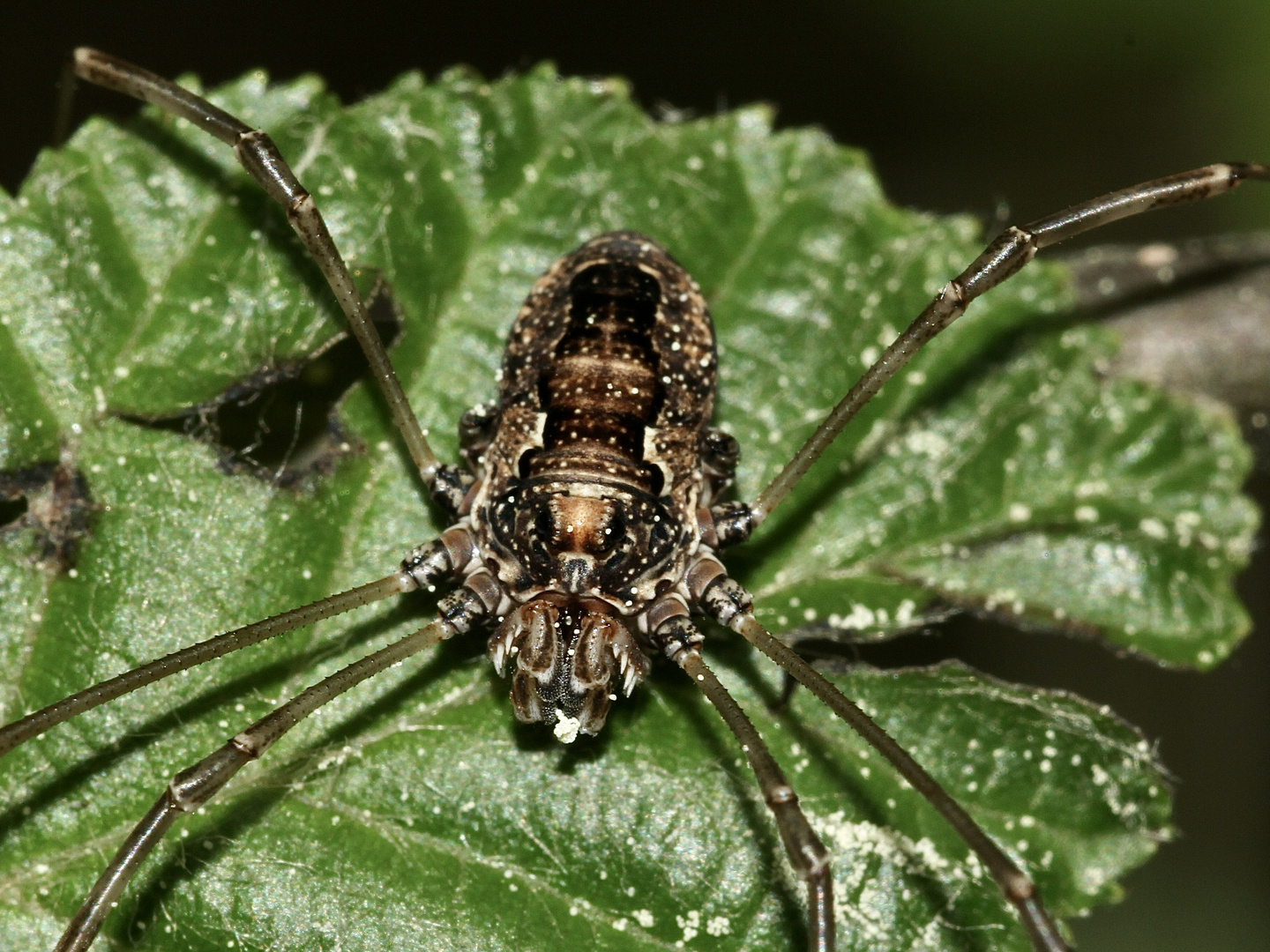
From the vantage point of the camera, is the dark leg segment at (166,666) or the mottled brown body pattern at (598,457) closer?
the dark leg segment at (166,666)

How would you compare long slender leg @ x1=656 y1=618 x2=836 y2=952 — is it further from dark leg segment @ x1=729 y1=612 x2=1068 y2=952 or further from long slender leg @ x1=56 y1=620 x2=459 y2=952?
long slender leg @ x1=56 y1=620 x2=459 y2=952

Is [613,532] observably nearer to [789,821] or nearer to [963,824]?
[789,821]

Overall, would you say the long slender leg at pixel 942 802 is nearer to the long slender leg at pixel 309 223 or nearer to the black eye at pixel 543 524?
the black eye at pixel 543 524

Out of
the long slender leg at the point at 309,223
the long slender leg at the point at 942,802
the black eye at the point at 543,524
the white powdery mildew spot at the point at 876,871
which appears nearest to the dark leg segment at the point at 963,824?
the long slender leg at the point at 942,802

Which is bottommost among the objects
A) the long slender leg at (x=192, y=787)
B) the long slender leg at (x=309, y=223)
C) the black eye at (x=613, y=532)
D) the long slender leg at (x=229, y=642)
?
the long slender leg at (x=192, y=787)

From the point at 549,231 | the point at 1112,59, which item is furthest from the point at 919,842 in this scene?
the point at 1112,59

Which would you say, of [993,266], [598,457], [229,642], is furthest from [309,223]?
[993,266]

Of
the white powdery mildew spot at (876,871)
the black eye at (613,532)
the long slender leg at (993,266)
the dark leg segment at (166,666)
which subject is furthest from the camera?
the long slender leg at (993,266)
